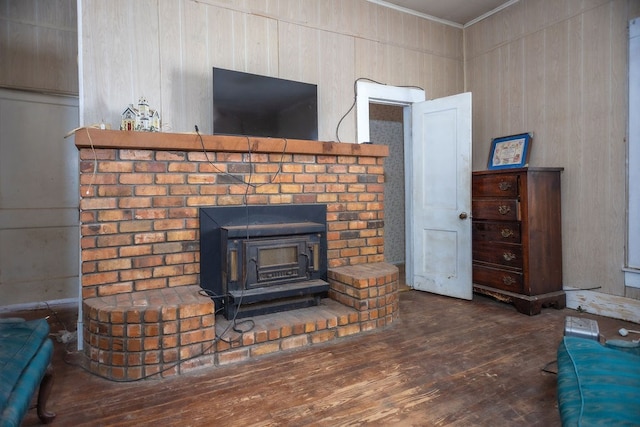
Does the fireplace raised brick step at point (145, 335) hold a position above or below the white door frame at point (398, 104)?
below

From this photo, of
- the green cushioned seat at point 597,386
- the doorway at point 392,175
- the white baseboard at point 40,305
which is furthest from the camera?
the doorway at point 392,175

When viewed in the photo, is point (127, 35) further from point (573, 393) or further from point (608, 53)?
point (608, 53)

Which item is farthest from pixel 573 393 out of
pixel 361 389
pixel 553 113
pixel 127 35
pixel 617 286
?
pixel 127 35

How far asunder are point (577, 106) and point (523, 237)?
3.94 feet

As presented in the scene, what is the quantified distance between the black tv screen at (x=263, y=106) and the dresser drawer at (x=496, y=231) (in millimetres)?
1706

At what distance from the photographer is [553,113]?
329cm

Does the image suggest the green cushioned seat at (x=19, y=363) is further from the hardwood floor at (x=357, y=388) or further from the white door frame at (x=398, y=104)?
the white door frame at (x=398, y=104)

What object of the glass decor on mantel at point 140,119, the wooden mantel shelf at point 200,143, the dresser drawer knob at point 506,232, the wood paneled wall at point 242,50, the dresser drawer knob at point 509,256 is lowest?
the dresser drawer knob at point 509,256

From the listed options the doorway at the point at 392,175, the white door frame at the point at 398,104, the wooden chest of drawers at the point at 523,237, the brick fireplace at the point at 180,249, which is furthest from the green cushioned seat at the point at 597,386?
the doorway at the point at 392,175

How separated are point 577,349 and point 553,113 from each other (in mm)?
2536

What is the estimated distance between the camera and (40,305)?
3340 mm

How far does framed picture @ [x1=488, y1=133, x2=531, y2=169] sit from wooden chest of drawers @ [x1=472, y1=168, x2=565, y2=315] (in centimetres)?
39

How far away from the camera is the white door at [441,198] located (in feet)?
11.0

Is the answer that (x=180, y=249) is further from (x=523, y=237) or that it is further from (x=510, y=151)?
(x=510, y=151)
